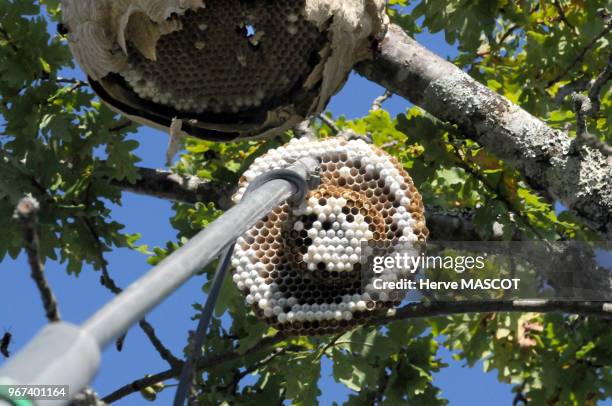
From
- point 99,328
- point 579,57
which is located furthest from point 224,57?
point 99,328

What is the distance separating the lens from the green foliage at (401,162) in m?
4.82

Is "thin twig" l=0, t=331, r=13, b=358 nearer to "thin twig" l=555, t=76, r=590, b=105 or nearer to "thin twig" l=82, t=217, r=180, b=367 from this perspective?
"thin twig" l=82, t=217, r=180, b=367

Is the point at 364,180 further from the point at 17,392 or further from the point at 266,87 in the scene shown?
the point at 17,392

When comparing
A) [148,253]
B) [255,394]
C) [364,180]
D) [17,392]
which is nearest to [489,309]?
[364,180]

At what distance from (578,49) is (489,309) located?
2.36m

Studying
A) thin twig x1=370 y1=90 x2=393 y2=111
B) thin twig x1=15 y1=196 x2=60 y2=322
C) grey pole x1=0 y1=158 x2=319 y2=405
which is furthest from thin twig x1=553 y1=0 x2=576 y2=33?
thin twig x1=15 y1=196 x2=60 y2=322

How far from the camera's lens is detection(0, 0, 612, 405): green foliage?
482 centimetres

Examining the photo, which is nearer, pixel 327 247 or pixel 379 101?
pixel 327 247

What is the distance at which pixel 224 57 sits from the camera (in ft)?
13.4

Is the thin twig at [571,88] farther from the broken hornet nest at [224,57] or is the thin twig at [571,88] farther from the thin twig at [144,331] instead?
the thin twig at [144,331]

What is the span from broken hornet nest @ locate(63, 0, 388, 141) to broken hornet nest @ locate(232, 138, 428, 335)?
0.61 m

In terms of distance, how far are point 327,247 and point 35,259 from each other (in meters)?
1.78

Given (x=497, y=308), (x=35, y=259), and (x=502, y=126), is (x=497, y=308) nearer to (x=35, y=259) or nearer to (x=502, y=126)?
(x=502, y=126)

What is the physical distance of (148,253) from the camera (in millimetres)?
5508
